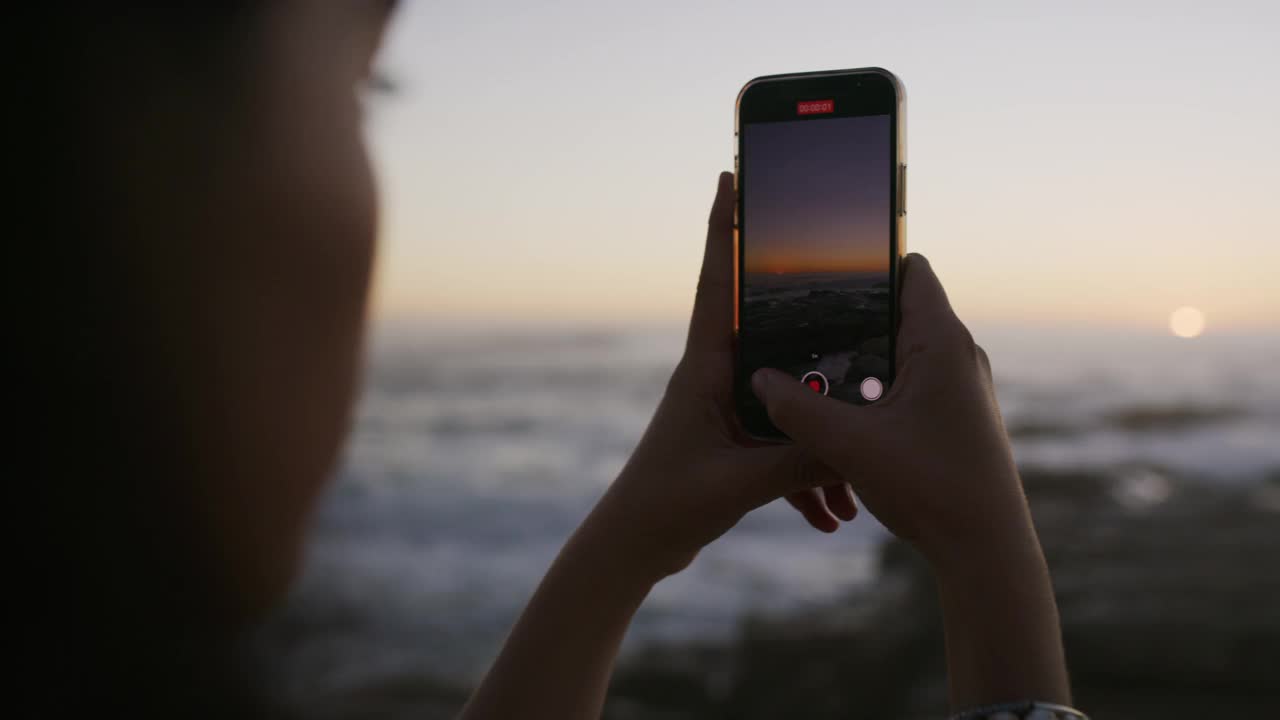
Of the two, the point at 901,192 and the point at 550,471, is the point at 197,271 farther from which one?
the point at 550,471

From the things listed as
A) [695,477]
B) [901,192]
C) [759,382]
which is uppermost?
[901,192]

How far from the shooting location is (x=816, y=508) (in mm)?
1515

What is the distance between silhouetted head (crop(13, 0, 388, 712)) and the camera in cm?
85

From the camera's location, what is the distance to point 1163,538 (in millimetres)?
8477

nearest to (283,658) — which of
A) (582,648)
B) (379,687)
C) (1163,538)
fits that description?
(379,687)

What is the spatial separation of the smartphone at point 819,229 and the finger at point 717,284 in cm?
3

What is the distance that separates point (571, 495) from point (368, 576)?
3.98 meters

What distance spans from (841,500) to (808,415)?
34 centimetres

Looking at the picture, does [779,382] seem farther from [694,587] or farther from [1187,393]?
[1187,393]

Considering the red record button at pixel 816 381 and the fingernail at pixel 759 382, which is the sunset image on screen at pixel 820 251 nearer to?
the red record button at pixel 816 381

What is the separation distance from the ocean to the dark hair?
8.0 inches

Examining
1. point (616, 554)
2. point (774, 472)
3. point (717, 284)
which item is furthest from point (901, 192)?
point (616, 554)

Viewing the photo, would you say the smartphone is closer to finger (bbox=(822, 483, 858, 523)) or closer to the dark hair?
finger (bbox=(822, 483, 858, 523))

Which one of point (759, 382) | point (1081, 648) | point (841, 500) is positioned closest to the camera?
point (759, 382)
